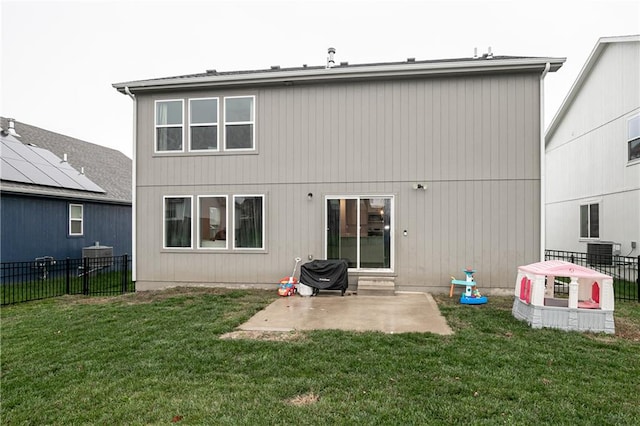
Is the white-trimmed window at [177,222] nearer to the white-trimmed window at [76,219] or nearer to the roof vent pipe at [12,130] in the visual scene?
the white-trimmed window at [76,219]

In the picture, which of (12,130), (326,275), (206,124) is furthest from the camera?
(12,130)

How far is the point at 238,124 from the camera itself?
8.45 metres

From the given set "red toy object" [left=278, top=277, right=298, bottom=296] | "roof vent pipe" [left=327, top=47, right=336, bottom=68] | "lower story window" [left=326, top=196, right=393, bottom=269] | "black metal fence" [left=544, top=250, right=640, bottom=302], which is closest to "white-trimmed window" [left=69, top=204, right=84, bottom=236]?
"red toy object" [left=278, top=277, right=298, bottom=296]

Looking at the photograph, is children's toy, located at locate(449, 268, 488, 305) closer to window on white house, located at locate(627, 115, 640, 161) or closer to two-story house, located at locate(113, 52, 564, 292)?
two-story house, located at locate(113, 52, 564, 292)

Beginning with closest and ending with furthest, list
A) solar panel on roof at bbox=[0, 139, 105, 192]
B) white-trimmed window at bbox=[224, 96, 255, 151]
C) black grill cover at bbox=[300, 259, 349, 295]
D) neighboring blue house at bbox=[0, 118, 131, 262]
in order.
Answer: black grill cover at bbox=[300, 259, 349, 295]
white-trimmed window at bbox=[224, 96, 255, 151]
neighboring blue house at bbox=[0, 118, 131, 262]
solar panel on roof at bbox=[0, 139, 105, 192]

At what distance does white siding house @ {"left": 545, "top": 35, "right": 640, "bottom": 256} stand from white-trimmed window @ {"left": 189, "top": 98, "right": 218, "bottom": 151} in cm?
1164

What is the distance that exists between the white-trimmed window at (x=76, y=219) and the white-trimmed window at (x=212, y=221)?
277 inches

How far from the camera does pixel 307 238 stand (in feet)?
26.8

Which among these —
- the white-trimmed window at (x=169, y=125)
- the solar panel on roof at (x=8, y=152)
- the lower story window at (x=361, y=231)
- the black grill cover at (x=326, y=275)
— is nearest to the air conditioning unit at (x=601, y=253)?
the lower story window at (x=361, y=231)

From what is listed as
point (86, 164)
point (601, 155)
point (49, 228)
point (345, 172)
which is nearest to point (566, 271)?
point (345, 172)

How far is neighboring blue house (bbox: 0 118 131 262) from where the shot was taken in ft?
34.3

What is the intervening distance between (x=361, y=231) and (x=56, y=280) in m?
9.55

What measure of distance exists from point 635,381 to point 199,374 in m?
4.35

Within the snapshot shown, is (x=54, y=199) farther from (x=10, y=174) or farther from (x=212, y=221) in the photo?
(x=212, y=221)
